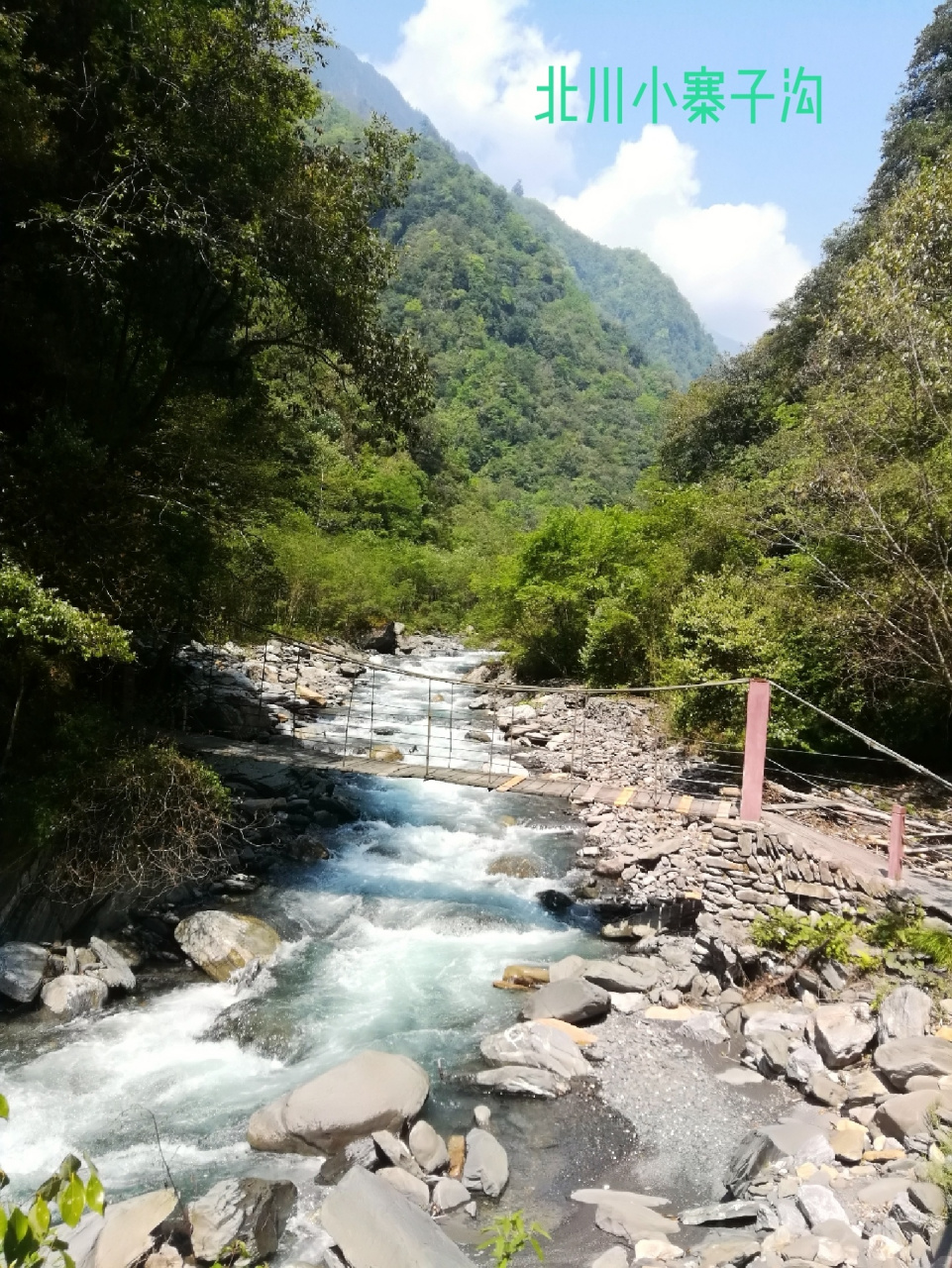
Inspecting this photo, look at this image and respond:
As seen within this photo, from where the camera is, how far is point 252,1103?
406 centimetres

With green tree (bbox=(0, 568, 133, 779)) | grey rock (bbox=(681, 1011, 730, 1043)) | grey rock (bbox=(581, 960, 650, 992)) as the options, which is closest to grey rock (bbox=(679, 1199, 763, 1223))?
grey rock (bbox=(681, 1011, 730, 1043))

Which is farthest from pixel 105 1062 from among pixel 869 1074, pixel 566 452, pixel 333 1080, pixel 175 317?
pixel 566 452

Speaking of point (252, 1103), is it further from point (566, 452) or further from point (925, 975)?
point (566, 452)

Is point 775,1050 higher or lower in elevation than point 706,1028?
higher

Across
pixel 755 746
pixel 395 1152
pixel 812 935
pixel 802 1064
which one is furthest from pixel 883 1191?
pixel 755 746

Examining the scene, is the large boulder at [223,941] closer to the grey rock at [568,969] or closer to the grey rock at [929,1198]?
the grey rock at [568,969]

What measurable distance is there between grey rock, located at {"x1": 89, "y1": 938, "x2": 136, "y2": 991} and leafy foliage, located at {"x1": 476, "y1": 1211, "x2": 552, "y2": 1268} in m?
2.90

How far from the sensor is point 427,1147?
11.8ft

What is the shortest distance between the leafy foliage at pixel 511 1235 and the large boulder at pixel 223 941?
2658 mm

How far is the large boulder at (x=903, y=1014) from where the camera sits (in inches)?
156

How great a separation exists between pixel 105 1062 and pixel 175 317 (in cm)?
583

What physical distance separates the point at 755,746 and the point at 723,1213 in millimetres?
3246

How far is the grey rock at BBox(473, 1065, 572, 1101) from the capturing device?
411 cm

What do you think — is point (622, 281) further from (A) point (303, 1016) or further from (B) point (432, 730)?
(A) point (303, 1016)
